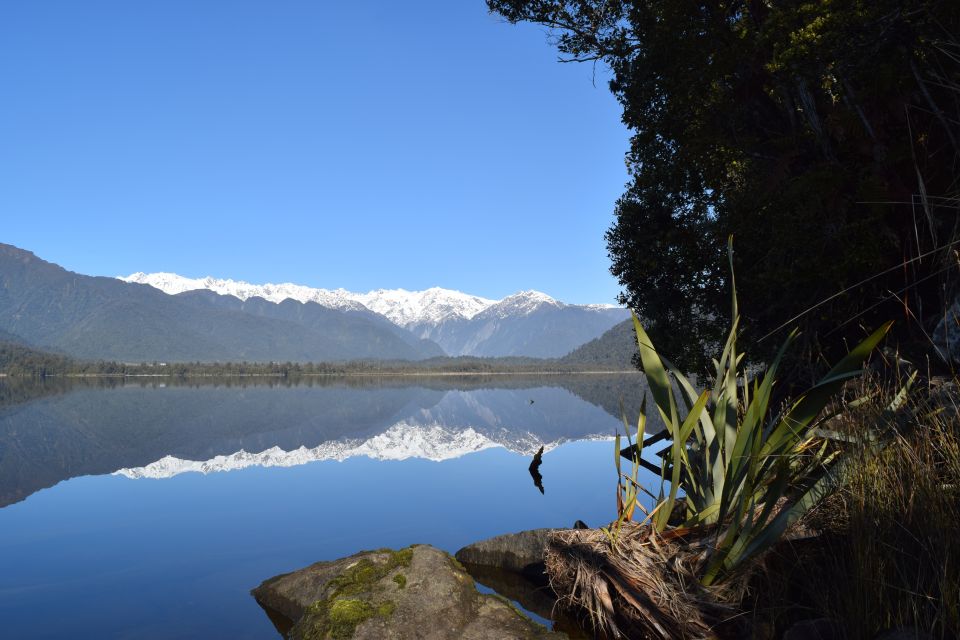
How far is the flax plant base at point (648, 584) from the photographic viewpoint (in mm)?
5133

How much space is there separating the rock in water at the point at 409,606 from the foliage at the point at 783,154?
5.10m

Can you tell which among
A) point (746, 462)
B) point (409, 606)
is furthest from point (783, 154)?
point (409, 606)

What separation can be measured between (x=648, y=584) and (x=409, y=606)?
2.40m

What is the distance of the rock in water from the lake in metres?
1.77

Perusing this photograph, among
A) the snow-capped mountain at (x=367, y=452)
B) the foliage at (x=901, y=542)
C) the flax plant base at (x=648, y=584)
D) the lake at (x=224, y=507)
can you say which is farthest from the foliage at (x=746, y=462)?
the snow-capped mountain at (x=367, y=452)

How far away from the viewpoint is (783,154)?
11.6 meters

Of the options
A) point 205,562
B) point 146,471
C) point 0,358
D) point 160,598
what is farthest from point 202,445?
point 0,358

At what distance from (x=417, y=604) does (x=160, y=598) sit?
19.0ft

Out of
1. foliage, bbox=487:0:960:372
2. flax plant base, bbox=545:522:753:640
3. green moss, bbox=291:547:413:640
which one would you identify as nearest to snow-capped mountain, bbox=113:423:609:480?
foliage, bbox=487:0:960:372

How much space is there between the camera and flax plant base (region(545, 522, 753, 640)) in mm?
5133

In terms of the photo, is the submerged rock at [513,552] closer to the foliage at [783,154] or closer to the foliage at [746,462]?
the foliage at [746,462]

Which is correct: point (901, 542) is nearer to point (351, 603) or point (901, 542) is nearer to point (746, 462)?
point (746, 462)

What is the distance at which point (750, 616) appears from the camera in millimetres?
5121

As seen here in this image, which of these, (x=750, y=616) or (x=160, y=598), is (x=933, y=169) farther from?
(x=160, y=598)
